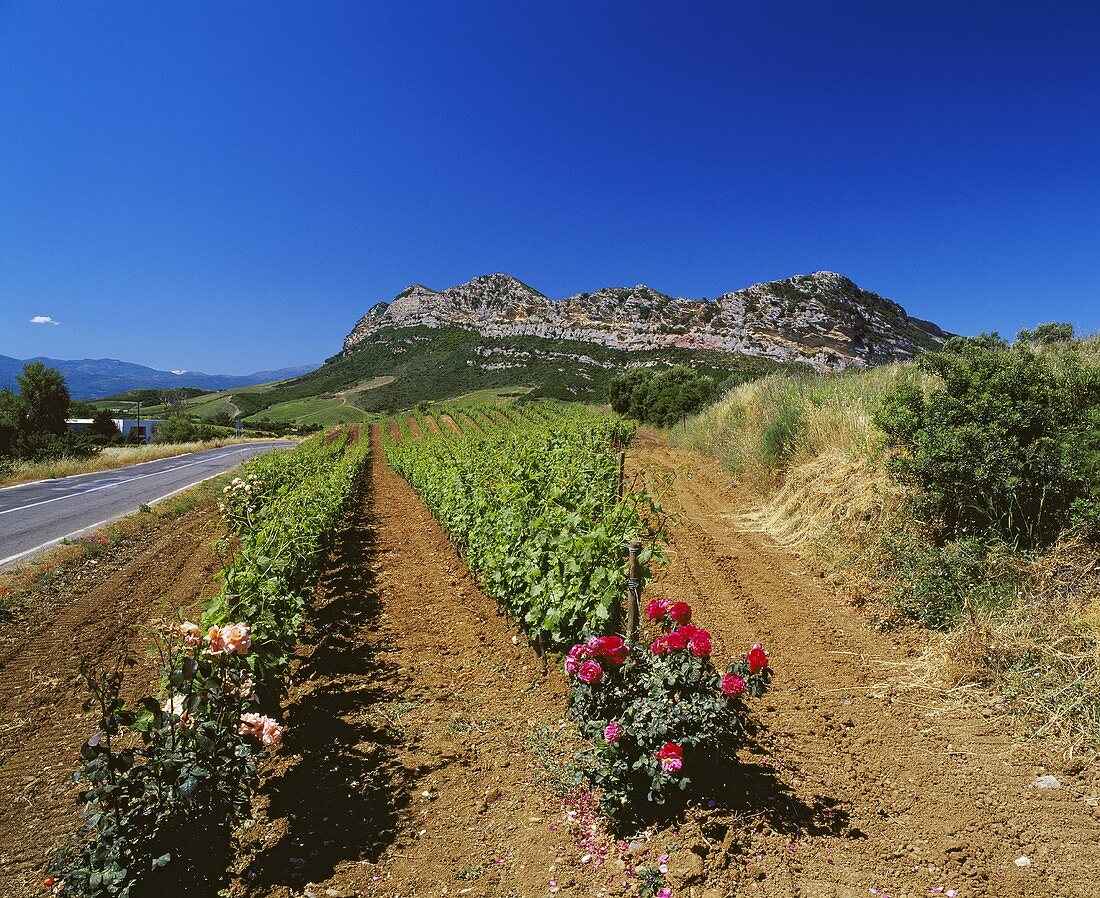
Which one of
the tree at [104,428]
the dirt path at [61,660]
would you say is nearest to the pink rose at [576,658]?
the dirt path at [61,660]

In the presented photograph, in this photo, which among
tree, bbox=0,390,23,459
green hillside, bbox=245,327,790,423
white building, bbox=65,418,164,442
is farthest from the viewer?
green hillside, bbox=245,327,790,423

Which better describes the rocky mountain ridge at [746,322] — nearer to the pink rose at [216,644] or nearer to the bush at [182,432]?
the pink rose at [216,644]

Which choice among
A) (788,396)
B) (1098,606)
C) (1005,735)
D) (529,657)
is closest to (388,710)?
(529,657)

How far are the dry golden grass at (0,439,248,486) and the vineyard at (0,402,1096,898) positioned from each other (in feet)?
57.4

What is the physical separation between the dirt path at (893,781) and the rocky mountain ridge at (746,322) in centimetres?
2847

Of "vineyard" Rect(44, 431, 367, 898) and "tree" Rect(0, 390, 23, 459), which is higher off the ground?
"tree" Rect(0, 390, 23, 459)

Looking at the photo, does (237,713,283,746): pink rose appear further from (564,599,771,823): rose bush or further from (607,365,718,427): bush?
(607,365,718,427): bush

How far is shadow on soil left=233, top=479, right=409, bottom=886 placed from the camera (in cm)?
260

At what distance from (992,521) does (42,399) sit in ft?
135

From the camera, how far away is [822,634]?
15.6 ft

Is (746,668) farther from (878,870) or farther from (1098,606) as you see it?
(1098,606)

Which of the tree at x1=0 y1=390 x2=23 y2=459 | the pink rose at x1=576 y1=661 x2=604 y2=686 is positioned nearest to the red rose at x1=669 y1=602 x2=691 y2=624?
the pink rose at x1=576 y1=661 x2=604 y2=686

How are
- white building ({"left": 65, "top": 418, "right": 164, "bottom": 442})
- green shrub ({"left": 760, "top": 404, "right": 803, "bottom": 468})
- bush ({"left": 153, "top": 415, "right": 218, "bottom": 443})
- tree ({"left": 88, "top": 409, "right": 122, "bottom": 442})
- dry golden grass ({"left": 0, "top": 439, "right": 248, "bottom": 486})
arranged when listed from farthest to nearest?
1. white building ({"left": 65, "top": 418, "right": 164, "bottom": 442})
2. tree ({"left": 88, "top": 409, "right": 122, "bottom": 442})
3. bush ({"left": 153, "top": 415, "right": 218, "bottom": 443})
4. dry golden grass ({"left": 0, "top": 439, "right": 248, "bottom": 486})
5. green shrub ({"left": 760, "top": 404, "right": 803, "bottom": 468})

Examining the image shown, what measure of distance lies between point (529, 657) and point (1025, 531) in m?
4.56
